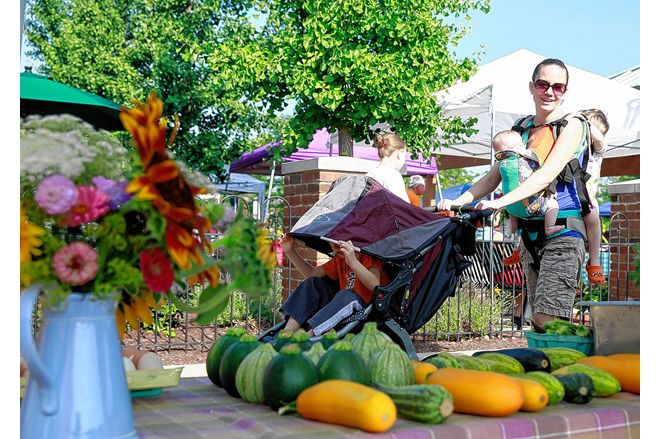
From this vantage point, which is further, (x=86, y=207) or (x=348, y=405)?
(x=348, y=405)

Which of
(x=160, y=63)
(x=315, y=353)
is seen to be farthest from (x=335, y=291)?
(x=160, y=63)

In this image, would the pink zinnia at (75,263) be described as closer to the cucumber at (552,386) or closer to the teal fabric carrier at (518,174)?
the cucumber at (552,386)

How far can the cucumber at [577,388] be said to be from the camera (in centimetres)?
151

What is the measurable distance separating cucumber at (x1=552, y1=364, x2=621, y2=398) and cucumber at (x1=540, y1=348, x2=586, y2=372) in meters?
0.18

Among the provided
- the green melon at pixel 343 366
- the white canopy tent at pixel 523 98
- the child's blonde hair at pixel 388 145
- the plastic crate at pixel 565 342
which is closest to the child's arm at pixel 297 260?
the child's blonde hair at pixel 388 145

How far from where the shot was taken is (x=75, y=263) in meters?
1.14

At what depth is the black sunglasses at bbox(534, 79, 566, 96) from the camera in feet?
9.73

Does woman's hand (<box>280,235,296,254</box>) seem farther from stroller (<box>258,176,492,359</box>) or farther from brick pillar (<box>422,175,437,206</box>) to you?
brick pillar (<box>422,175,437,206</box>)

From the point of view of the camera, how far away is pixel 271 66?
342 inches

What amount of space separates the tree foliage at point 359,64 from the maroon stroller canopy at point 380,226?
4780 millimetres

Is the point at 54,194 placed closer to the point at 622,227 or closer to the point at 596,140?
the point at 596,140

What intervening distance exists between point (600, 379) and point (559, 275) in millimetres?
1398

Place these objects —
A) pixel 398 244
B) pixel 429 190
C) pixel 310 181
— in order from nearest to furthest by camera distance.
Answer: pixel 398 244 → pixel 310 181 → pixel 429 190

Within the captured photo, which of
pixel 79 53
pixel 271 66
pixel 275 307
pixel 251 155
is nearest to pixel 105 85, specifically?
pixel 79 53
